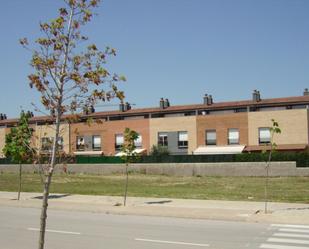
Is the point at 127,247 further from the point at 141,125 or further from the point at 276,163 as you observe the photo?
the point at 141,125

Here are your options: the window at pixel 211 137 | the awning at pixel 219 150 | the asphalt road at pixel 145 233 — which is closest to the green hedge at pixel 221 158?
the awning at pixel 219 150

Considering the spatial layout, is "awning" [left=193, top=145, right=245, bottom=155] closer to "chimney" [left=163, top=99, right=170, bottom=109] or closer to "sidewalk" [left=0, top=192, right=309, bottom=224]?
"chimney" [left=163, top=99, right=170, bottom=109]

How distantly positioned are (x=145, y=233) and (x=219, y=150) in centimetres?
5153

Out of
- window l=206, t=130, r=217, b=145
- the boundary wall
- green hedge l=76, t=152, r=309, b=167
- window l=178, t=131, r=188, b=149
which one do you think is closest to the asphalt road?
the boundary wall

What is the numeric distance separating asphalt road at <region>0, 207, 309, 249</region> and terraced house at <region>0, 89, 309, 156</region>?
4296 cm

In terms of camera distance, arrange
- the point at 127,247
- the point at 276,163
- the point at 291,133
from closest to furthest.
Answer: the point at 127,247, the point at 276,163, the point at 291,133

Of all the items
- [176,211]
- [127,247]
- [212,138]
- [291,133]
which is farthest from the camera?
[212,138]

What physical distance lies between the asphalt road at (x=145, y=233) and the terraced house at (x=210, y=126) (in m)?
43.0

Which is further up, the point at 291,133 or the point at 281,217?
the point at 291,133

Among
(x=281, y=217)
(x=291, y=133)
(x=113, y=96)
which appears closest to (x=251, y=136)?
(x=291, y=133)

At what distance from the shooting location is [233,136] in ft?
221

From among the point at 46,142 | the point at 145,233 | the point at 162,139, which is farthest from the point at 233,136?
the point at 46,142

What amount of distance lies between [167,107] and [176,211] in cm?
5584

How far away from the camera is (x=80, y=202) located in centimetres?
2466
